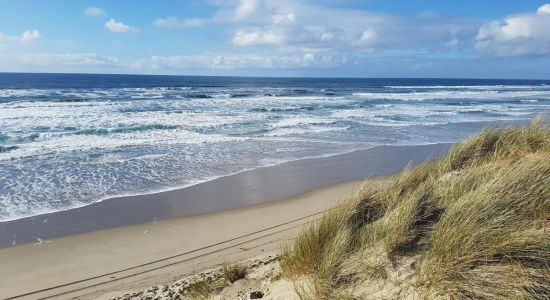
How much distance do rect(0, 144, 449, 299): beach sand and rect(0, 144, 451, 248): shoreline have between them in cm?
2

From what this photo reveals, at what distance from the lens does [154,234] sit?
7.27 meters

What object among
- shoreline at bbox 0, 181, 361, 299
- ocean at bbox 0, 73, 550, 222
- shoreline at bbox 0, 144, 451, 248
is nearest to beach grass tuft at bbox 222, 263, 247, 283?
shoreline at bbox 0, 181, 361, 299

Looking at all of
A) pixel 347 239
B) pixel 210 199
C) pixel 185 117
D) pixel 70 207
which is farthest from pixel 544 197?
pixel 185 117

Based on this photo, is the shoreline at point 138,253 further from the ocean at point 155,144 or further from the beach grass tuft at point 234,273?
the ocean at point 155,144

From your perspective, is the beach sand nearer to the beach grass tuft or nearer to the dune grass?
the beach grass tuft

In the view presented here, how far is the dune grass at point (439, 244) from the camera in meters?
2.98

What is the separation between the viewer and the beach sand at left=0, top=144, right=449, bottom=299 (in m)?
5.68

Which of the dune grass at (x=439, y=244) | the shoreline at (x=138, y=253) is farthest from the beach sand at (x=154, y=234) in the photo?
the dune grass at (x=439, y=244)

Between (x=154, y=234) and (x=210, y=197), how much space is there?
249cm

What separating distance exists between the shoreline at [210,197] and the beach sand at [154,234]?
0.07 feet

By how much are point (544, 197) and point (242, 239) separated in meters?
4.38

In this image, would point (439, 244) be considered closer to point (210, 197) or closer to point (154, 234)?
point (154, 234)

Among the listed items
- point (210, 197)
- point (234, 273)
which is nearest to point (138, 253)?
point (234, 273)

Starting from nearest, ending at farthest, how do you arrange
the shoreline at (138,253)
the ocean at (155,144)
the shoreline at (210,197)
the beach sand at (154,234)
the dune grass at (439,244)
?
the dune grass at (439,244) → the shoreline at (138,253) → the beach sand at (154,234) → the shoreline at (210,197) → the ocean at (155,144)
